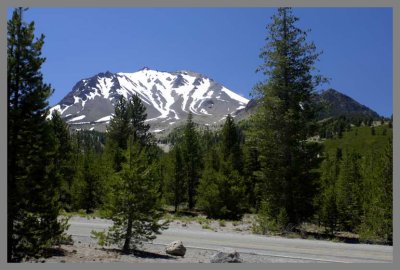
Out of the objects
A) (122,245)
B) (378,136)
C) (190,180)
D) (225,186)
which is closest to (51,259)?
(122,245)

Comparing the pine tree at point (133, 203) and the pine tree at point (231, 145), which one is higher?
the pine tree at point (231, 145)

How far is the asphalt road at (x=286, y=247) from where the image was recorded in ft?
47.0

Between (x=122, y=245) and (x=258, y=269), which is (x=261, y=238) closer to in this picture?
(x=122, y=245)

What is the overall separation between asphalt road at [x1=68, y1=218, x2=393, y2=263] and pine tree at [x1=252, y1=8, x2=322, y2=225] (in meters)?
4.46

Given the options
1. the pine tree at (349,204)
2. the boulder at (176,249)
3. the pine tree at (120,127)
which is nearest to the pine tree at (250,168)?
the pine tree at (349,204)

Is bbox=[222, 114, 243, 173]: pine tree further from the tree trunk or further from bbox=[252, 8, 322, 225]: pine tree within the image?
the tree trunk

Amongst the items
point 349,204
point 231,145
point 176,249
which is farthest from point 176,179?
point 176,249

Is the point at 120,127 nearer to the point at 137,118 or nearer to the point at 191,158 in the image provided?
the point at 137,118

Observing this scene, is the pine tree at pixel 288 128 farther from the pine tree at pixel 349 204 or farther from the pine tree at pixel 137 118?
the pine tree at pixel 137 118

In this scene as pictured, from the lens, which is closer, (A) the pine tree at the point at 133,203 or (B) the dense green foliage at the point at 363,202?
(A) the pine tree at the point at 133,203

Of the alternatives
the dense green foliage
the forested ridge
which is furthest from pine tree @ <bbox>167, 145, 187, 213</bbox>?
the dense green foliage

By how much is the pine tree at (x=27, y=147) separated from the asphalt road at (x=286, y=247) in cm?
584

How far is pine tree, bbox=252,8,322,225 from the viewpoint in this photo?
76.4 feet

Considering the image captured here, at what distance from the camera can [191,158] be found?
5072 cm
